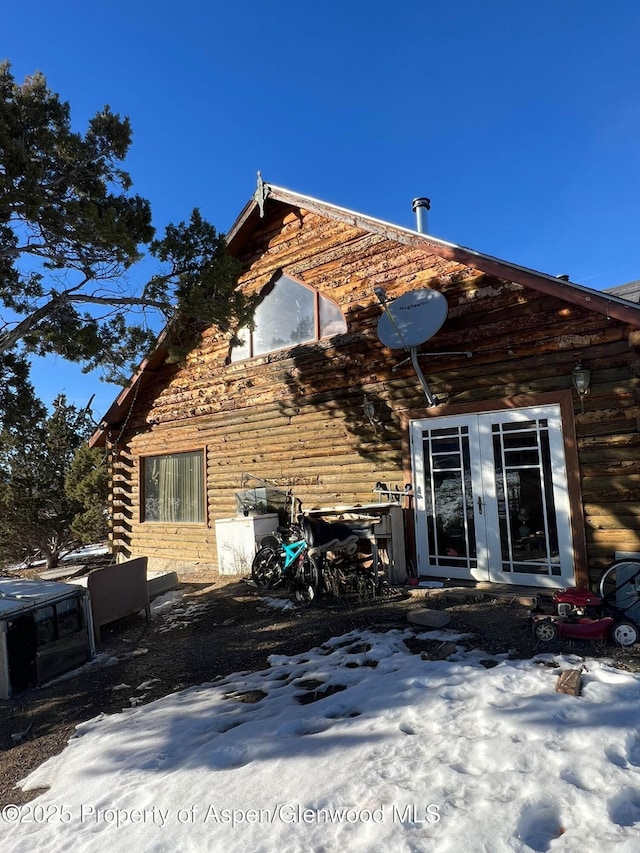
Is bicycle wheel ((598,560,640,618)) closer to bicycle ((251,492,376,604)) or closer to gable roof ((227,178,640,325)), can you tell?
gable roof ((227,178,640,325))

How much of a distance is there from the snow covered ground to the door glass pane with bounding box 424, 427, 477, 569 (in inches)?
111

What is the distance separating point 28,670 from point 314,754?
134 inches

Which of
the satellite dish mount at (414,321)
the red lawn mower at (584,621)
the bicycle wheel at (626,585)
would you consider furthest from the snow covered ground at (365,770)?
the satellite dish mount at (414,321)

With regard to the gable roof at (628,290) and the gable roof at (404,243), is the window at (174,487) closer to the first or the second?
the gable roof at (404,243)

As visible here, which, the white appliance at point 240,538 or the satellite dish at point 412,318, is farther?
the white appliance at point 240,538

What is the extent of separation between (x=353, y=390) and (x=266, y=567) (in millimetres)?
3094

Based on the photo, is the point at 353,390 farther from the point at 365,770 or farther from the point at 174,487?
the point at 365,770

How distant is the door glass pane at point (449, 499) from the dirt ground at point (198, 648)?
90 centimetres

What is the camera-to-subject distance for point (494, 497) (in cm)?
659

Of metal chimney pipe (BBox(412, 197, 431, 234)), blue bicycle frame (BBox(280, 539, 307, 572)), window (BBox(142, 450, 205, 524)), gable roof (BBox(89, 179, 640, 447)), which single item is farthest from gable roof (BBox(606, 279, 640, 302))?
window (BBox(142, 450, 205, 524))

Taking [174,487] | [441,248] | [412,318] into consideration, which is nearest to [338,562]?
[412,318]

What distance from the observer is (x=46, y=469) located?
51.0ft

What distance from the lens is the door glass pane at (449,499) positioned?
682 cm

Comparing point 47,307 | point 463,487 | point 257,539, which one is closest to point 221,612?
point 257,539
